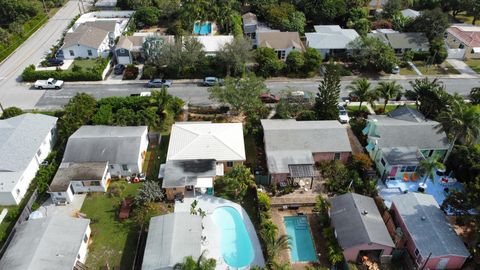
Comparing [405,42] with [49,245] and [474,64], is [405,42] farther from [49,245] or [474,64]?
[49,245]

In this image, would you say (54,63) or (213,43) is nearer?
(54,63)

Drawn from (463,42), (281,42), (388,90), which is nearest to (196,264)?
(388,90)

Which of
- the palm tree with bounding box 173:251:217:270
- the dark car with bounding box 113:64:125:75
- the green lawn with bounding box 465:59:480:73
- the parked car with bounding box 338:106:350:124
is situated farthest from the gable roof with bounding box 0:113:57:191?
the green lawn with bounding box 465:59:480:73

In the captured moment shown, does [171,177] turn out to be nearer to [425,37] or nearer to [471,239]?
[471,239]

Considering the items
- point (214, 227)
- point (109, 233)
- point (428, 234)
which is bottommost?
point (109, 233)

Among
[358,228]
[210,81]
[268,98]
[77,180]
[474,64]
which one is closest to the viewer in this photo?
[358,228]

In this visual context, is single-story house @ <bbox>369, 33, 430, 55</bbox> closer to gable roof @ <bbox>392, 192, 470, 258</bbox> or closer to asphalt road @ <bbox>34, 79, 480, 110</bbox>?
asphalt road @ <bbox>34, 79, 480, 110</bbox>

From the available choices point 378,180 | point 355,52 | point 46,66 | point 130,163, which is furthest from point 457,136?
point 46,66
